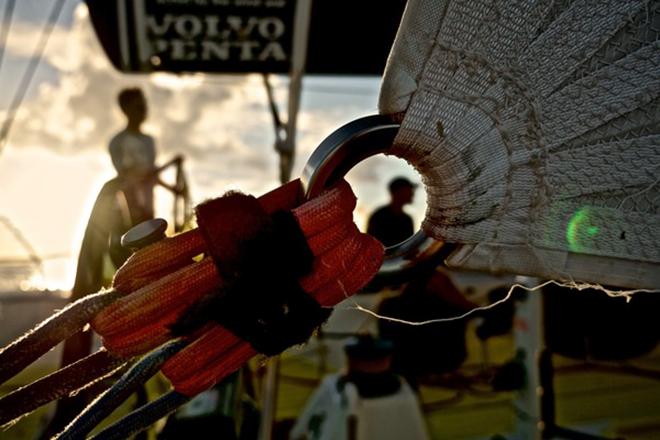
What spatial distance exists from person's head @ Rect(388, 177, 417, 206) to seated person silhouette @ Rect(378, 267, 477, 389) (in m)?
0.99

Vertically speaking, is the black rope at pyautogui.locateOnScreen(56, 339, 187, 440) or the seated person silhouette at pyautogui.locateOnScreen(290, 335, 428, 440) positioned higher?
the black rope at pyautogui.locateOnScreen(56, 339, 187, 440)

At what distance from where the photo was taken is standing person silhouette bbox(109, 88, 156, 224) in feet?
12.1

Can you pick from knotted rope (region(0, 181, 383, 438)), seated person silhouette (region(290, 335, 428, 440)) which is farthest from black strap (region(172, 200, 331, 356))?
seated person silhouette (region(290, 335, 428, 440))

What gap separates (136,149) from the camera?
3.74 meters

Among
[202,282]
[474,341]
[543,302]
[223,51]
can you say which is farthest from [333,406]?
[474,341]

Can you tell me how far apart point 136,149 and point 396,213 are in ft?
6.41

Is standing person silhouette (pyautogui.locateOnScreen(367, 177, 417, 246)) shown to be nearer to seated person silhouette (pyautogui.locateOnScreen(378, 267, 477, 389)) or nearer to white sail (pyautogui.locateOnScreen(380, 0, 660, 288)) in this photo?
seated person silhouette (pyautogui.locateOnScreen(378, 267, 477, 389))

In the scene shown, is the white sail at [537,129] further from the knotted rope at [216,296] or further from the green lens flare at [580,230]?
the knotted rope at [216,296]

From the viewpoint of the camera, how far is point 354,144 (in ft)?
2.57

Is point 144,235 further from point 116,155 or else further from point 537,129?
point 116,155

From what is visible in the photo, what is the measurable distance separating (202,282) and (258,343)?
0.10 meters

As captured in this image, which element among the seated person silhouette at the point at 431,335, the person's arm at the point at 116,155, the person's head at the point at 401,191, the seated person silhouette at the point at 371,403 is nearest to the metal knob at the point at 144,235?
the seated person silhouette at the point at 371,403

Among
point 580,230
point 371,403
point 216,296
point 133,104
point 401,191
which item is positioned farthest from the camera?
point 401,191

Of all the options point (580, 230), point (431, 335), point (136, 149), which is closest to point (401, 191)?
point (431, 335)
